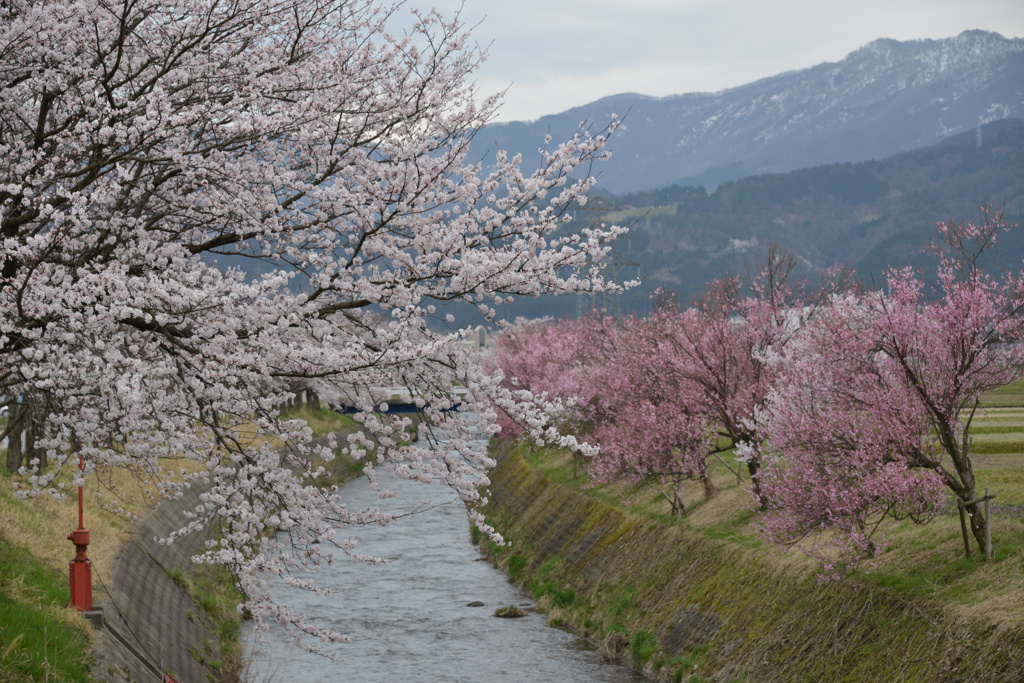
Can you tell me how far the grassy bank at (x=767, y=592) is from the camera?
1588cm

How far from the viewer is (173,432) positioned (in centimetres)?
1223

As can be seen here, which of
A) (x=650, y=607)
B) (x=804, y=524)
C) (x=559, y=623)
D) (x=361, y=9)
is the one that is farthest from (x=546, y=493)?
(x=361, y=9)

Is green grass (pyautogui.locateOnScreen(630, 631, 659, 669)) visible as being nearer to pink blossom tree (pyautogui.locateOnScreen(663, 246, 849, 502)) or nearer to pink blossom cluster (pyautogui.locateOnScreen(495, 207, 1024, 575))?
pink blossom cluster (pyautogui.locateOnScreen(495, 207, 1024, 575))

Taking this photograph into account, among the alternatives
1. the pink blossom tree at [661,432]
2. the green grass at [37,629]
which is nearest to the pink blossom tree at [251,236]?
the green grass at [37,629]

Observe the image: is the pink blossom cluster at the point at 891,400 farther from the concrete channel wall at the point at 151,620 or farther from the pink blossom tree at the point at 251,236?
the concrete channel wall at the point at 151,620

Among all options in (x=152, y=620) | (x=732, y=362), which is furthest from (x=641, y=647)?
(x=152, y=620)

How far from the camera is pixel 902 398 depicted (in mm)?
17750

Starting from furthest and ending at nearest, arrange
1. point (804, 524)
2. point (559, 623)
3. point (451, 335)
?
point (559, 623) < point (804, 524) < point (451, 335)

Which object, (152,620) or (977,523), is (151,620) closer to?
(152,620)

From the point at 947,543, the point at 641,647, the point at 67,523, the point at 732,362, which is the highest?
the point at 732,362

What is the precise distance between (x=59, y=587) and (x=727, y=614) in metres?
12.9

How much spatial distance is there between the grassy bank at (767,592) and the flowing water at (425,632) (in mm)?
961

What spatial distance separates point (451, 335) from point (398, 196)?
5.89 ft

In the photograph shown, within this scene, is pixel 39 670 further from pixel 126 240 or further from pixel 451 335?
pixel 451 335
